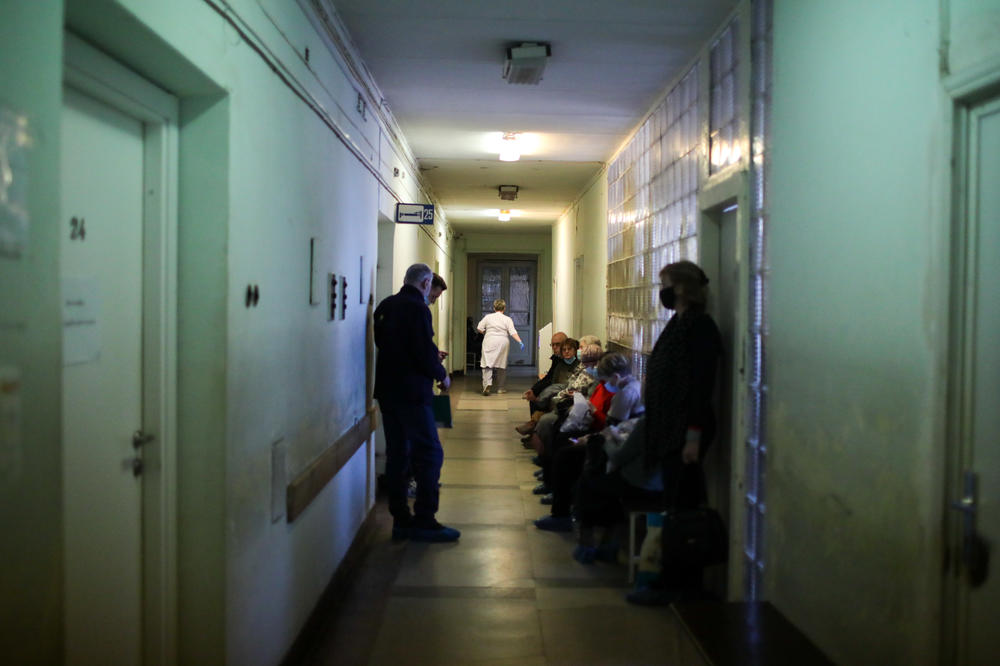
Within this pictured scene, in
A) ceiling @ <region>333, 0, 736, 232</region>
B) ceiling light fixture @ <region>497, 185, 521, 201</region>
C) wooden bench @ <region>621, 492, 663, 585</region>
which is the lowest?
wooden bench @ <region>621, 492, 663, 585</region>

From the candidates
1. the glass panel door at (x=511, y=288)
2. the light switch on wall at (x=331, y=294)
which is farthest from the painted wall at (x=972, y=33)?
the glass panel door at (x=511, y=288)

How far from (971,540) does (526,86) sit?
3.79 m

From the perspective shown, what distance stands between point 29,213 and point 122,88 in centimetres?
81

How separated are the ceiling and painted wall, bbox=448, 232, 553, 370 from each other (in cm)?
809

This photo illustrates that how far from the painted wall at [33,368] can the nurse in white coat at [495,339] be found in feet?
32.0

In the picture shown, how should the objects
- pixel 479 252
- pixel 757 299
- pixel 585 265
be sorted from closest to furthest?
1. pixel 757 299
2. pixel 585 265
3. pixel 479 252

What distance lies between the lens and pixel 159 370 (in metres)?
2.12

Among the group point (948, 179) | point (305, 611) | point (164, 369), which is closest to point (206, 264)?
point (164, 369)

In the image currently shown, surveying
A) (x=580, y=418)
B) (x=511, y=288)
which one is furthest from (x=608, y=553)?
(x=511, y=288)

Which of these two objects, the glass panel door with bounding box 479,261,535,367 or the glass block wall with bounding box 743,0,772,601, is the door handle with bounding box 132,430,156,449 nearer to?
the glass block wall with bounding box 743,0,772,601

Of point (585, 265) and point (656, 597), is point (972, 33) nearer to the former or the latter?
point (656, 597)

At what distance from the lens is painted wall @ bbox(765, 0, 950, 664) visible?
5.96 ft

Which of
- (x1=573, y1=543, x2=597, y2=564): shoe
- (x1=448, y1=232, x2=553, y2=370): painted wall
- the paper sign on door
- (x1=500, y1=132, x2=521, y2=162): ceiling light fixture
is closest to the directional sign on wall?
(x1=500, y1=132, x2=521, y2=162): ceiling light fixture

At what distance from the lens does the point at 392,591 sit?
3.91 m
